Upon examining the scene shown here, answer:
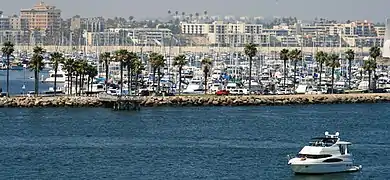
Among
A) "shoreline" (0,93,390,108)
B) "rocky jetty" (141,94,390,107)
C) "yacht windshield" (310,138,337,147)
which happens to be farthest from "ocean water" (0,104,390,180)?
"rocky jetty" (141,94,390,107)

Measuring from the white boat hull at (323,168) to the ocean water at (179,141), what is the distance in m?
0.28

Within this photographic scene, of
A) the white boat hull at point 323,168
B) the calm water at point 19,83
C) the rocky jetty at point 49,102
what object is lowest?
the white boat hull at point 323,168

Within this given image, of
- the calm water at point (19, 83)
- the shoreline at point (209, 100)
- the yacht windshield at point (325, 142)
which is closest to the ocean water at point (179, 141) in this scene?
the yacht windshield at point (325, 142)

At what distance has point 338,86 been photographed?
392 feet

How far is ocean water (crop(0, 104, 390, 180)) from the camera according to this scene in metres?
51.8

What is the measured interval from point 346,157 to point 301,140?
12.2 metres

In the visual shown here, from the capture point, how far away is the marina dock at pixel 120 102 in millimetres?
87250

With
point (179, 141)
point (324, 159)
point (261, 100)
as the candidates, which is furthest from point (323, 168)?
point (261, 100)

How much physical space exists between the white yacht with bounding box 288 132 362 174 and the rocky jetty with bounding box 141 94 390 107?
131 feet

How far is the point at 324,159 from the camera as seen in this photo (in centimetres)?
5141

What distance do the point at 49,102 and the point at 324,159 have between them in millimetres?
42176

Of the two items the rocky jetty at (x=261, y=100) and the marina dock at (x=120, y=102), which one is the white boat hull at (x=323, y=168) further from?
the rocky jetty at (x=261, y=100)

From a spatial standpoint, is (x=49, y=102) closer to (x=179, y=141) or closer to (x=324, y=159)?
(x=179, y=141)

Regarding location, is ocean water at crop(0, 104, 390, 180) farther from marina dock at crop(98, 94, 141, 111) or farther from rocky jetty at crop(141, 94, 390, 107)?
rocky jetty at crop(141, 94, 390, 107)
